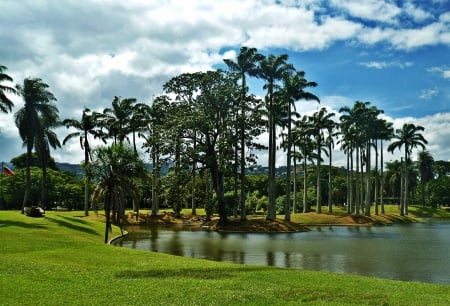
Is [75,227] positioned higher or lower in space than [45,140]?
lower

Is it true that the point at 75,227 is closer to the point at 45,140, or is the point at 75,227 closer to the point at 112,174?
the point at 112,174

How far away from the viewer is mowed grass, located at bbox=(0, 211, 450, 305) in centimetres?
1383

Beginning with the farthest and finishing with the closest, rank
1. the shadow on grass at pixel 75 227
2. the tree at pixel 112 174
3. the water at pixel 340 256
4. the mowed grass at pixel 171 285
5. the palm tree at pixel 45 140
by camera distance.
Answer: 1. the palm tree at pixel 45 140
2. the shadow on grass at pixel 75 227
3. the tree at pixel 112 174
4. the water at pixel 340 256
5. the mowed grass at pixel 171 285

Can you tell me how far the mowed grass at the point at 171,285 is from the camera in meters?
13.8

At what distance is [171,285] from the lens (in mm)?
16062

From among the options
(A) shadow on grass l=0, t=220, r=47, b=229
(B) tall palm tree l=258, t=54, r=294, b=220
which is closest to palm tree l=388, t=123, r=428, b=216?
(B) tall palm tree l=258, t=54, r=294, b=220

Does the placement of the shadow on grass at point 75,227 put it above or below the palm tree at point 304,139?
below

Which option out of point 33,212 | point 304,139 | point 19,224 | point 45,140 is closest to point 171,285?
point 19,224

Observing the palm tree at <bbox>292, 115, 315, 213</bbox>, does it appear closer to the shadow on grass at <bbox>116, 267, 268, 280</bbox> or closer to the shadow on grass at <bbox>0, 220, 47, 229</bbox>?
the shadow on grass at <bbox>0, 220, 47, 229</bbox>

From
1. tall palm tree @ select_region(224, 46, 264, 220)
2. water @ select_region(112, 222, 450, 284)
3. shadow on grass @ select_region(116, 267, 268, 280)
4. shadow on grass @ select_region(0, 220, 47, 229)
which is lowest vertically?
water @ select_region(112, 222, 450, 284)

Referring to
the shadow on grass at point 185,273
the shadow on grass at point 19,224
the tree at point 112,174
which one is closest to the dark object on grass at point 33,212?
the shadow on grass at point 19,224

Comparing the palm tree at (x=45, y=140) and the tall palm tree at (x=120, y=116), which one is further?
the tall palm tree at (x=120, y=116)

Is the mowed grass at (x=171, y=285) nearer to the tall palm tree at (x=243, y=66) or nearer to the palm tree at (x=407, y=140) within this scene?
the tall palm tree at (x=243, y=66)

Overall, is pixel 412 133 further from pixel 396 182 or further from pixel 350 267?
pixel 350 267
